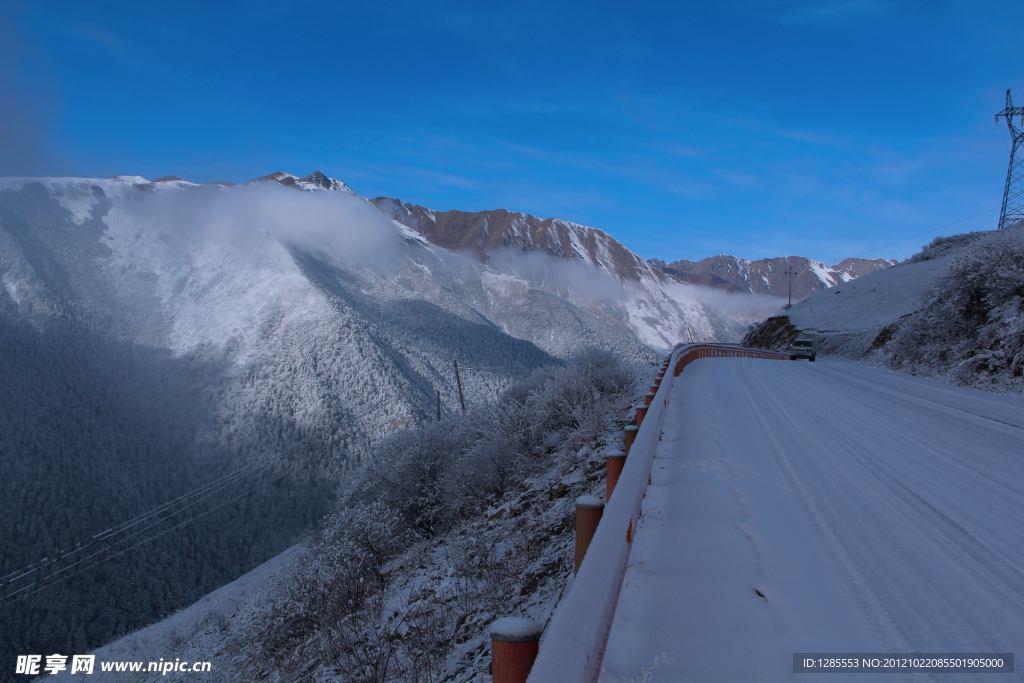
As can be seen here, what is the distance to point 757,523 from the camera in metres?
3.90

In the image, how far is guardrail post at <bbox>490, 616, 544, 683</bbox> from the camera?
158 cm

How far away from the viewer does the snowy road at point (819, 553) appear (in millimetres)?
2439

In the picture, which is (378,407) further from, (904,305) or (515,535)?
(515,535)

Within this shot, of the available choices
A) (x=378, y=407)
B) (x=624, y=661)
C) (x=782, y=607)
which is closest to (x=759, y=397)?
(x=782, y=607)

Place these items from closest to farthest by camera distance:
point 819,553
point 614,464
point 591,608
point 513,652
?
point 513,652 → point 591,608 → point 819,553 → point 614,464

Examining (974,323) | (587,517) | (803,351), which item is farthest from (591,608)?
(803,351)

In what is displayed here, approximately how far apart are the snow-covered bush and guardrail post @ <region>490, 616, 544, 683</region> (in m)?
15.0

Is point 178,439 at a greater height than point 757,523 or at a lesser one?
lesser

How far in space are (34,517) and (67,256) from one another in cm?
9150

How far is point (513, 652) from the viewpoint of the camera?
62.4 inches

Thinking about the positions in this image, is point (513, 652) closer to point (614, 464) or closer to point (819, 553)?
point (614, 464)

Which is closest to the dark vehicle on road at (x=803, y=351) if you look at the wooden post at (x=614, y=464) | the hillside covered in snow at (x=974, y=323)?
the hillside covered in snow at (x=974, y=323)

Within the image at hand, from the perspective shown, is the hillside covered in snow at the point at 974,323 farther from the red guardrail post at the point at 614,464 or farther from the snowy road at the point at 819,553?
the red guardrail post at the point at 614,464

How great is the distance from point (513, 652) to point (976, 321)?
799 inches
